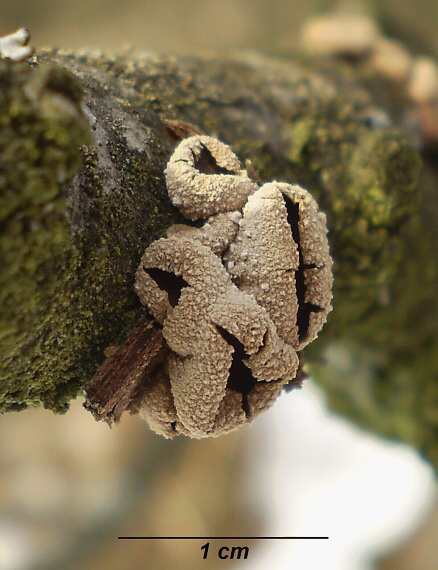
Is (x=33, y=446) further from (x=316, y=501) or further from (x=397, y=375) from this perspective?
(x=397, y=375)

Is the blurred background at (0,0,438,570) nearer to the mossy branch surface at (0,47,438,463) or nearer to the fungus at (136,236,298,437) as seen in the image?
the mossy branch surface at (0,47,438,463)

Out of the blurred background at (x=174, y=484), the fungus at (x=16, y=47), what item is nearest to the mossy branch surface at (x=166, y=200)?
the fungus at (x=16, y=47)

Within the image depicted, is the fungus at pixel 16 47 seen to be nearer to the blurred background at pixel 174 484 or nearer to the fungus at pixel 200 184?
the fungus at pixel 200 184

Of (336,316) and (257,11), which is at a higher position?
(257,11)

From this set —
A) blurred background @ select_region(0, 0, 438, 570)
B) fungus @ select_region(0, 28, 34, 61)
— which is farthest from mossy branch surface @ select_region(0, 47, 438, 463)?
blurred background @ select_region(0, 0, 438, 570)

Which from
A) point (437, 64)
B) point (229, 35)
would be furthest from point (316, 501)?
point (229, 35)

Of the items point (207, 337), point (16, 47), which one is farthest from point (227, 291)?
point (16, 47)
